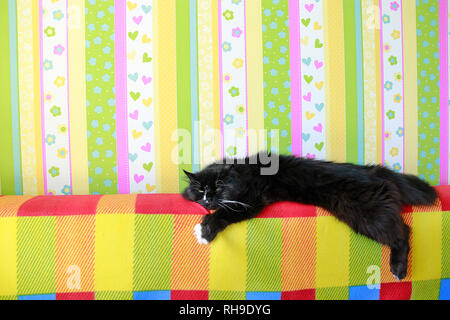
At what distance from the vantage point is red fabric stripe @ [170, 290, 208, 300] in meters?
1.18

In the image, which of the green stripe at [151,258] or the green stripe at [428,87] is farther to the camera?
→ the green stripe at [428,87]

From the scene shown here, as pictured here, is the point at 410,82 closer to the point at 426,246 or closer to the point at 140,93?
the point at 426,246

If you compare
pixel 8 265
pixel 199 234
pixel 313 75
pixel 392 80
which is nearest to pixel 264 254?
pixel 199 234

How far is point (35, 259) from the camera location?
3.80ft

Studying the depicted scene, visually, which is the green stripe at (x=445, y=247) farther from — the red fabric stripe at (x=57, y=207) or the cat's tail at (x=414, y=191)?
the red fabric stripe at (x=57, y=207)

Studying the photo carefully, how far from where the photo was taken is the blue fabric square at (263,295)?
3.94 feet

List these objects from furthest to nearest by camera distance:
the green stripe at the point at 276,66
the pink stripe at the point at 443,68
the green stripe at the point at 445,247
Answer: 1. the pink stripe at the point at 443,68
2. the green stripe at the point at 276,66
3. the green stripe at the point at 445,247

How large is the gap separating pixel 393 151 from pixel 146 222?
1576 mm

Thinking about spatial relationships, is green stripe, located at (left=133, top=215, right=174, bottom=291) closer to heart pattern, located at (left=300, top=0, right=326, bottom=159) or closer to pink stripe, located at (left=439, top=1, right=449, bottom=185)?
heart pattern, located at (left=300, top=0, right=326, bottom=159)

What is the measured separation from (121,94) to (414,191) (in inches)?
61.5

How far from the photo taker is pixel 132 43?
70.1 inches

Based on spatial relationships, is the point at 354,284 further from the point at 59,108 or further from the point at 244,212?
the point at 59,108

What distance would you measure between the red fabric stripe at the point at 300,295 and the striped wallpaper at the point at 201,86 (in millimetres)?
879

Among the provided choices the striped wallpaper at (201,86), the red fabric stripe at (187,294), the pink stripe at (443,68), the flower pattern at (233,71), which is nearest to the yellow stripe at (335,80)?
the striped wallpaper at (201,86)
